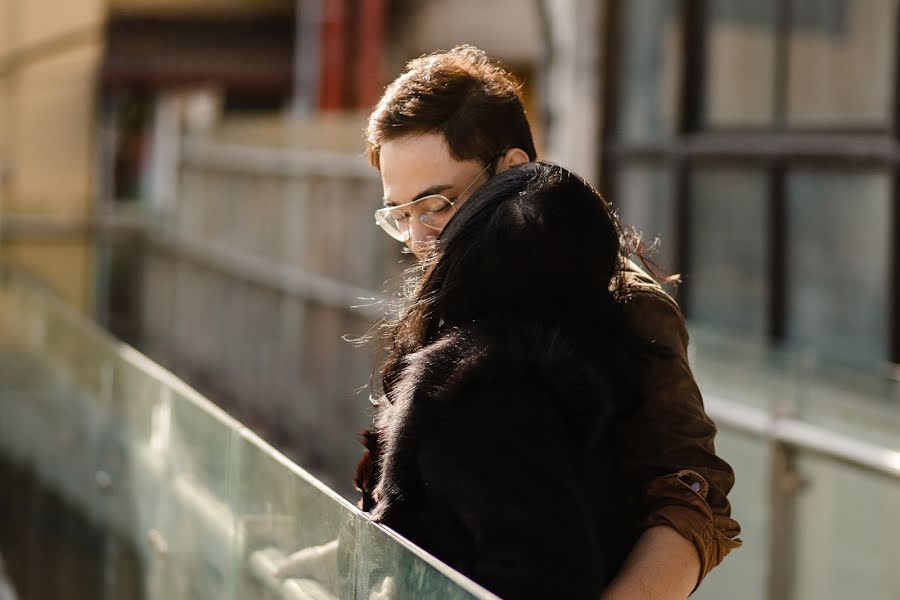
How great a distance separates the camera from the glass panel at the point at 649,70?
8.38 meters

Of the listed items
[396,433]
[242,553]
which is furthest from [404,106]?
[242,553]

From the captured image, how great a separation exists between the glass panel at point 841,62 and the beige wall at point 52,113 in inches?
510

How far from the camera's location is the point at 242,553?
3.00 meters

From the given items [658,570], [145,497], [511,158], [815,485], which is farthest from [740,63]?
[658,570]

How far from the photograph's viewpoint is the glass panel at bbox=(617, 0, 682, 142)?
838 cm

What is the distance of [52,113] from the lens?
1930cm

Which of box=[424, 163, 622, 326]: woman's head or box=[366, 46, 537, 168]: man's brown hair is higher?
box=[366, 46, 537, 168]: man's brown hair

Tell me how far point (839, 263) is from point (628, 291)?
4875mm

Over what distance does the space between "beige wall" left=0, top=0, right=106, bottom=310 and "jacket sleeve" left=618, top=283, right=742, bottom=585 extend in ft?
55.7

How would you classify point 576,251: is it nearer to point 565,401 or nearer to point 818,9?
point 565,401

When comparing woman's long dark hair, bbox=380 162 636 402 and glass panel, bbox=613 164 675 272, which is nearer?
woman's long dark hair, bbox=380 162 636 402

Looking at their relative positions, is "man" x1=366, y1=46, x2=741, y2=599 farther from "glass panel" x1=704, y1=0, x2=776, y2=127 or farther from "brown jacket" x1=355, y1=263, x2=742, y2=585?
"glass panel" x1=704, y1=0, x2=776, y2=127

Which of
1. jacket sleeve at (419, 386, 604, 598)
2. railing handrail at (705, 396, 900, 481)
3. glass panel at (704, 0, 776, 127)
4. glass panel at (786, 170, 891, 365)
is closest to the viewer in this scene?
jacket sleeve at (419, 386, 604, 598)

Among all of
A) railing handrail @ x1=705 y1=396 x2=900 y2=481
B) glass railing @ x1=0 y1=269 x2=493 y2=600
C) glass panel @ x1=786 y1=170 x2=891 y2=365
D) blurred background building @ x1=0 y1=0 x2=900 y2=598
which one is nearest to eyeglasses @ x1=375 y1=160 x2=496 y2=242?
blurred background building @ x1=0 y1=0 x2=900 y2=598
